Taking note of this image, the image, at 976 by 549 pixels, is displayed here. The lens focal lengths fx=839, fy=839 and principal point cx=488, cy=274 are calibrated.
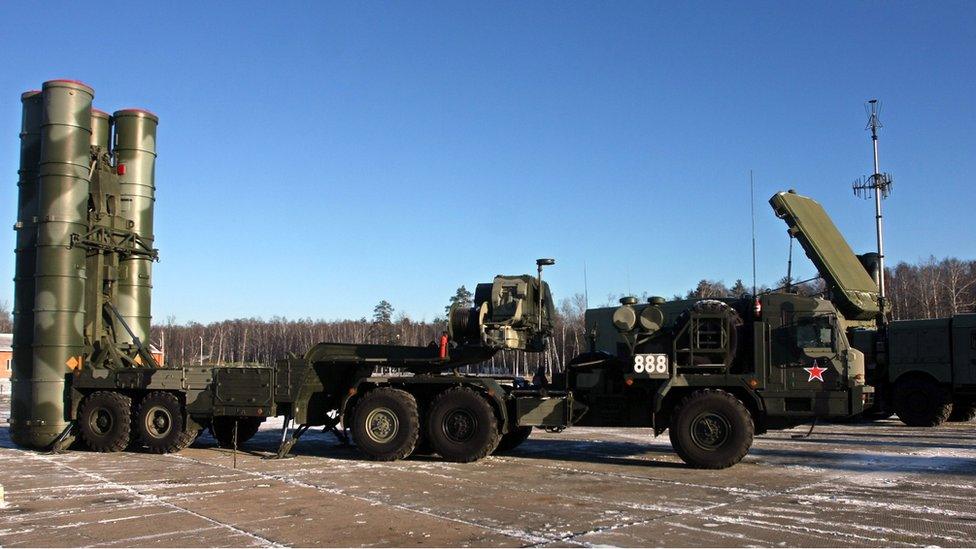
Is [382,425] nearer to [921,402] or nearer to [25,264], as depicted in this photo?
[25,264]

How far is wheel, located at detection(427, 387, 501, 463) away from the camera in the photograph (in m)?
13.1

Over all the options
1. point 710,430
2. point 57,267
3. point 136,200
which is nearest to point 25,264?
point 57,267

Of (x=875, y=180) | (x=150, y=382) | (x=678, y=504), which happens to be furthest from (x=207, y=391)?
(x=875, y=180)

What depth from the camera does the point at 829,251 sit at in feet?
57.5

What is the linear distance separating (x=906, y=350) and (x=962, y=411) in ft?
8.99

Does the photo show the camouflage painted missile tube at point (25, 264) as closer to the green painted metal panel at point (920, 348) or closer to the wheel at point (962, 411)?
the green painted metal panel at point (920, 348)

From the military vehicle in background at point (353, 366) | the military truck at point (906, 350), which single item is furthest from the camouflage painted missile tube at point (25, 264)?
the military truck at point (906, 350)

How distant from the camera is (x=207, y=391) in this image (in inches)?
577

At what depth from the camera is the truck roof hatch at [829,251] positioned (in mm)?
17062

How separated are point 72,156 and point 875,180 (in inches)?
1094

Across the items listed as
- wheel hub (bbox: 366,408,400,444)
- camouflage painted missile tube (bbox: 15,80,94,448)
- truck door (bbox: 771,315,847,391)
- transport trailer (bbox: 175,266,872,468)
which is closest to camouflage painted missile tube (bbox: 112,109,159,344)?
camouflage painted missile tube (bbox: 15,80,94,448)

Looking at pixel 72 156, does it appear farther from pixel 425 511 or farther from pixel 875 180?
pixel 875 180

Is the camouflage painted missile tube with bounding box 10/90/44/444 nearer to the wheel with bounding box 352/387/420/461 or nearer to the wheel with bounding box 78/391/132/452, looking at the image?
the wheel with bounding box 78/391/132/452

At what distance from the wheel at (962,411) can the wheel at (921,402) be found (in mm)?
679
